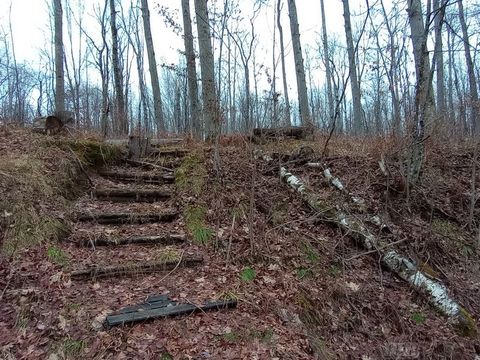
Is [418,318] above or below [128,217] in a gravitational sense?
below

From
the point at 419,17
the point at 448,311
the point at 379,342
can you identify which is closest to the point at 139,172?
the point at 379,342

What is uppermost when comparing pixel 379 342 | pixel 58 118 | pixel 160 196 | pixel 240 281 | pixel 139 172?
pixel 58 118

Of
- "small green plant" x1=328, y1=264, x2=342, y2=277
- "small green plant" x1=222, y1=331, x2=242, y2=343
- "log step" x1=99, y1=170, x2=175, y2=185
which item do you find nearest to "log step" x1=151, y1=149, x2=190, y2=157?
"log step" x1=99, y1=170, x2=175, y2=185

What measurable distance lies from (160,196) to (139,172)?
910mm

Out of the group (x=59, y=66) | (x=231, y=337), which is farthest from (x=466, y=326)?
(x=59, y=66)

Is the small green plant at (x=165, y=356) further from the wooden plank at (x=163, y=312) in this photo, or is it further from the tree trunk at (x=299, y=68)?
the tree trunk at (x=299, y=68)

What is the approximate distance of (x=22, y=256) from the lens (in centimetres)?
372

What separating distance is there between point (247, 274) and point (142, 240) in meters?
1.35

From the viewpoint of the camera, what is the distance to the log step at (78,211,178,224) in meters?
4.68

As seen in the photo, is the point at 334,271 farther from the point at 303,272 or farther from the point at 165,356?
the point at 165,356

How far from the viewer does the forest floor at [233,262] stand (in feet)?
10.1

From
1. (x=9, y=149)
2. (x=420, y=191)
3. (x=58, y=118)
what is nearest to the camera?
(x=9, y=149)

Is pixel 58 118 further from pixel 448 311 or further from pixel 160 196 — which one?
pixel 448 311

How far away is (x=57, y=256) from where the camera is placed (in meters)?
3.84
